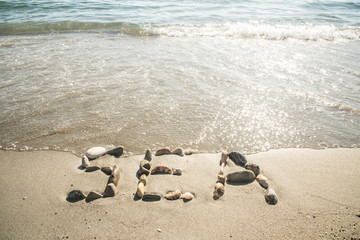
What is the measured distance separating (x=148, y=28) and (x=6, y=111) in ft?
19.4

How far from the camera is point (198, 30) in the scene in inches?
309

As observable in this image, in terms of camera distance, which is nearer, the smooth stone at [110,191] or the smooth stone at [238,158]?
the smooth stone at [110,191]

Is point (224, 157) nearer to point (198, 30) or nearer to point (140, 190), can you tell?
point (140, 190)

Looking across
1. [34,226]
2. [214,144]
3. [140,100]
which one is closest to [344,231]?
[214,144]

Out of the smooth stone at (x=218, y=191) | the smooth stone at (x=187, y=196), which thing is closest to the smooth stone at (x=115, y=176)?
the smooth stone at (x=187, y=196)

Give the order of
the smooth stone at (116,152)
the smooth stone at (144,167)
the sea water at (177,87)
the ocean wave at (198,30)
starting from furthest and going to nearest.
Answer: the ocean wave at (198,30) → the sea water at (177,87) → the smooth stone at (116,152) → the smooth stone at (144,167)

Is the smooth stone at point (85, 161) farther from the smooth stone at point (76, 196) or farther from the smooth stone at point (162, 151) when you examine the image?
the smooth stone at point (162, 151)

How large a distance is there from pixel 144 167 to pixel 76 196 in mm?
641

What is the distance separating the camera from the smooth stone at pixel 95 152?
91.5 inches

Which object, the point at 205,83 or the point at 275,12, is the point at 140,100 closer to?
the point at 205,83

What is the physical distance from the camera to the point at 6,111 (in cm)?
299

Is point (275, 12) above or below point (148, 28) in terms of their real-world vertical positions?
above

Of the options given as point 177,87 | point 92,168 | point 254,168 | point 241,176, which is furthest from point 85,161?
point 177,87

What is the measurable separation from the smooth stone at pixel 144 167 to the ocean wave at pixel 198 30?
5.93 m
